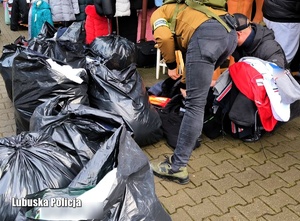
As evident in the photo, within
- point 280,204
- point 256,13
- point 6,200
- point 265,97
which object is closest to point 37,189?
point 6,200

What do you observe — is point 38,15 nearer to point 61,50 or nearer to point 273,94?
point 61,50

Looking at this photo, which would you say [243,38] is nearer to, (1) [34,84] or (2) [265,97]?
(2) [265,97]

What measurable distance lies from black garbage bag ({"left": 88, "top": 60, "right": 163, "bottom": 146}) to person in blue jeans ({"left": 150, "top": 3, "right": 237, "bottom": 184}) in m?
0.50

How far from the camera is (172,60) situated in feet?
7.97

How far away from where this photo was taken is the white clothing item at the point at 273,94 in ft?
9.09

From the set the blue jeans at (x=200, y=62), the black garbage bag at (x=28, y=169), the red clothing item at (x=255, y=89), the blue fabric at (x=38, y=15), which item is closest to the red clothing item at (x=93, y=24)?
the blue fabric at (x=38, y=15)

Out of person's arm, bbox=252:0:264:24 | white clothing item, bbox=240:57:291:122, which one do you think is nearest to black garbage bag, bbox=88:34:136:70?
white clothing item, bbox=240:57:291:122

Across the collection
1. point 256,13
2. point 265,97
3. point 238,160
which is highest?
point 256,13

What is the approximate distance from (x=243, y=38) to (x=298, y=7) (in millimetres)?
876

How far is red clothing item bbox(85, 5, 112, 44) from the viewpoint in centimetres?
494

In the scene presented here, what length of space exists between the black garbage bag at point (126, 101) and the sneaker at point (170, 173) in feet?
1.22

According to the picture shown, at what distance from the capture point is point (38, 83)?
2.82 m

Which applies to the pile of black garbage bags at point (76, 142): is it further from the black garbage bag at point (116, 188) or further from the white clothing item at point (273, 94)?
the white clothing item at point (273, 94)

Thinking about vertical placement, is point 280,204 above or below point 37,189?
below
